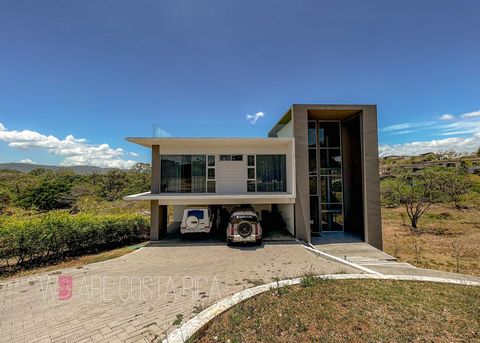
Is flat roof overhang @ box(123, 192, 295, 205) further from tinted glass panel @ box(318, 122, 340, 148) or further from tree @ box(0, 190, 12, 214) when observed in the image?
tree @ box(0, 190, 12, 214)

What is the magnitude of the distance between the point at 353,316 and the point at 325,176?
31.1 ft

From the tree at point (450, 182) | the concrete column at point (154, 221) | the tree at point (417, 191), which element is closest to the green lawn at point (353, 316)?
the concrete column at point (154, 221)

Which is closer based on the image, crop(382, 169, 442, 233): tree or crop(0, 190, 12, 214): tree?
crop(382, 169, 442, 233): tree

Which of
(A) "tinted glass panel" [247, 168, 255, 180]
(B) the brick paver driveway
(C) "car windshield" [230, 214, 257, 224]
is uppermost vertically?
(A) "tinted glass panel" [247, 168, 255, 180]

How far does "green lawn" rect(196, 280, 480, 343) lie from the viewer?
3396 mm

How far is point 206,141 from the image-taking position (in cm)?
1130

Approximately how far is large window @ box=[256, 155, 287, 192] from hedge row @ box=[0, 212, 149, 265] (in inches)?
305

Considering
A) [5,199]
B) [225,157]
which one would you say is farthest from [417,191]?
[5,199]

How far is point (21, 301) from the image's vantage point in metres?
5.23

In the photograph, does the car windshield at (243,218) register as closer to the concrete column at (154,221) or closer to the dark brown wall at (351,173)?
the concrete column at (154,221)

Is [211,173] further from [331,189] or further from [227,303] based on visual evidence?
[227,303]

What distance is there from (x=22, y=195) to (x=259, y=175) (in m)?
33.5

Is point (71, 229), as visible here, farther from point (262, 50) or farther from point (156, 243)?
point (262, 50)

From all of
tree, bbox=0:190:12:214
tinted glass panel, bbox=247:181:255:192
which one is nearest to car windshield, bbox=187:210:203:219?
tinted glass panel, bbox=247:181:255:192
